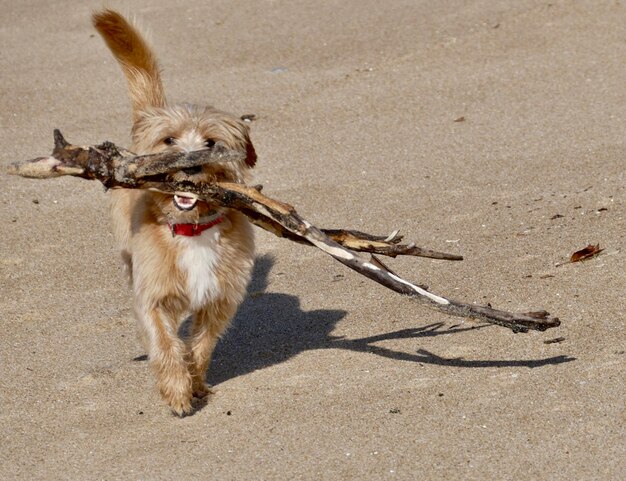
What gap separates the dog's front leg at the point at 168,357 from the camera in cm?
580

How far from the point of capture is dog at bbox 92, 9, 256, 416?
581 centimetres

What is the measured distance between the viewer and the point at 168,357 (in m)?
5.91

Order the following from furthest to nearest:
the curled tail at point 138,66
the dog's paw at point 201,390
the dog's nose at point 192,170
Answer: the curled tail at point 138,66
the dog's paw at point 201,390
the dog's nose at point 192,170

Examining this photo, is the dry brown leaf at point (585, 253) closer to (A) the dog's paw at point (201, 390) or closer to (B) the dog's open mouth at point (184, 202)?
(A) the dog's paw at point (201, 390)

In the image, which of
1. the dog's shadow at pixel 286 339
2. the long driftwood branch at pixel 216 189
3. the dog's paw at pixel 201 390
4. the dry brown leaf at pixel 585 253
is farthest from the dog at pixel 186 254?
the dry brown leaf at pixel 585 253

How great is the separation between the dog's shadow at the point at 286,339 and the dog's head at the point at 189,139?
1.08 meters

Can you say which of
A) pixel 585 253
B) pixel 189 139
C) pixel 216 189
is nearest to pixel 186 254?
pixel 216 189

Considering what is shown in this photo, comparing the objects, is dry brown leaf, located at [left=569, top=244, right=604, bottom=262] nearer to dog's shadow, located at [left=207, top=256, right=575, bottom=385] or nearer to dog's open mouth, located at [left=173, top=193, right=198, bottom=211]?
dog's shadow, located at [left=207, top=256, right=575, bottom=385]

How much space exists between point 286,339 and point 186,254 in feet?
3.55

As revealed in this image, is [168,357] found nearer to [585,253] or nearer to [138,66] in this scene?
[138,66]

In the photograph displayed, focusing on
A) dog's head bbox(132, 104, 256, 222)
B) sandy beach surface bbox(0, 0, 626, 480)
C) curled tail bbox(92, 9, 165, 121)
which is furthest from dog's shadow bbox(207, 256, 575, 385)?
curled tail bbox(92, 9, 165, 121)

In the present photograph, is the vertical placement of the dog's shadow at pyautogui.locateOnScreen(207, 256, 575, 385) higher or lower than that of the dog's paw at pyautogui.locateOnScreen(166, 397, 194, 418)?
lower

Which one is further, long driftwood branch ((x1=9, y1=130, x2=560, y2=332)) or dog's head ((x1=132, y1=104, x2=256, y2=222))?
dog's head ((x1=132, y1=104, x2=256, y2=222))

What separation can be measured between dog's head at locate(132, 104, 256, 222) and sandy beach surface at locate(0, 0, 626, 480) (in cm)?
103
